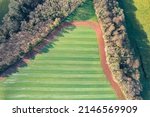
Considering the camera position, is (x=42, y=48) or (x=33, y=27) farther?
(x=42, y=48)

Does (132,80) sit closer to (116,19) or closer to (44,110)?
(116,19)

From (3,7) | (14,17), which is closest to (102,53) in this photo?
(14,17)

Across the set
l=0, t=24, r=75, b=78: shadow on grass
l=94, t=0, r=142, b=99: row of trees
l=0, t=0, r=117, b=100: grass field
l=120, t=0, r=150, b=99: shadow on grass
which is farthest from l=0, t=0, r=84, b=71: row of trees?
l=120, t=0, r=150, b=99: shadow on grass

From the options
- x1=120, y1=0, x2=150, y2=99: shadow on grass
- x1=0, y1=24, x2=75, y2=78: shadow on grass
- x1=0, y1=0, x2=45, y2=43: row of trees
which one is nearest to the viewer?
x1=0, y1=0, x2=45, y2=43: row of trees

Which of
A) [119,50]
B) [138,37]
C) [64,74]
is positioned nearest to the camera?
[119,50]

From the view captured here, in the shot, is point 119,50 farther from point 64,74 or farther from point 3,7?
point 3,7

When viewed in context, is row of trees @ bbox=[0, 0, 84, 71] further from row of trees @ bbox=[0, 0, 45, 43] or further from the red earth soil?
the red earth soil
